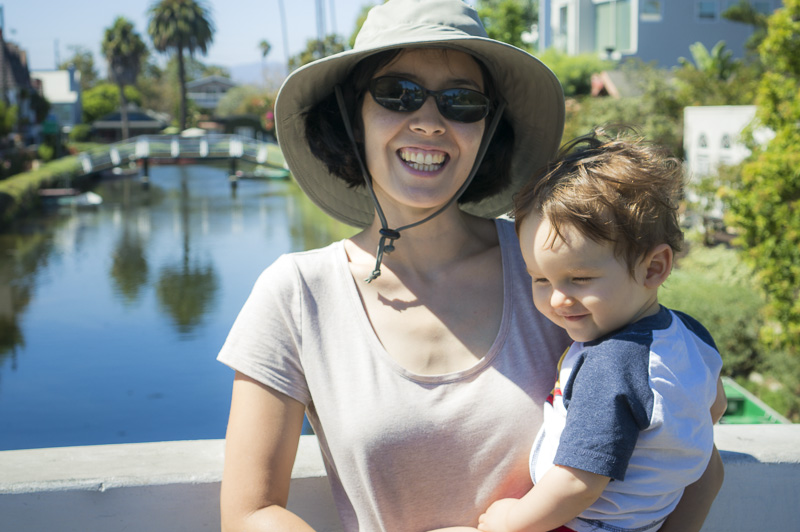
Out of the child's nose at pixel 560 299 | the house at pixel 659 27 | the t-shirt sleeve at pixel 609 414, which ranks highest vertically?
the house at pixel 659 27

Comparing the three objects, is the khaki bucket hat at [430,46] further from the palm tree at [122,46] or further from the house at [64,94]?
the house at [64,94]

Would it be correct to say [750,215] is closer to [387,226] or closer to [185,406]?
[387,226]

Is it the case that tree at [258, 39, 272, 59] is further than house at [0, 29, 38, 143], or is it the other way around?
tree at [258, 39, 272, 59]

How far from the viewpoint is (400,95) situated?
1695 millimetres

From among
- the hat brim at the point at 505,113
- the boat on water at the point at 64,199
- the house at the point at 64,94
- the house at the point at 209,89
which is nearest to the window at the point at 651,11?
the boat on water at the point at 64,199

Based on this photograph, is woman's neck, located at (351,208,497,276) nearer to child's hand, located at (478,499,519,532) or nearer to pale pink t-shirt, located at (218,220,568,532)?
pale pink t-shirt, located at (218,220,568,532)

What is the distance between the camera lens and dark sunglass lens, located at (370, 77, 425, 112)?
5.54 feet

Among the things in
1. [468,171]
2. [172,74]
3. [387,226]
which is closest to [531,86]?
[468,171]

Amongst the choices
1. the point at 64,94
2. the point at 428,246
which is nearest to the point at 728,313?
the point at 428,246

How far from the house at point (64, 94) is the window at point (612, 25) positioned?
137ft

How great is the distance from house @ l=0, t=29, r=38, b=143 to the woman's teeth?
39188mm

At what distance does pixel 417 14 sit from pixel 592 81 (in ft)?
91.5

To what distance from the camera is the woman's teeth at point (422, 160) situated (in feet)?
5.49

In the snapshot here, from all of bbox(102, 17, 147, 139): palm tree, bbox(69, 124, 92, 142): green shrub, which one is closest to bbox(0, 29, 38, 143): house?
bbox(69, 124, 92, 142): green shrub
